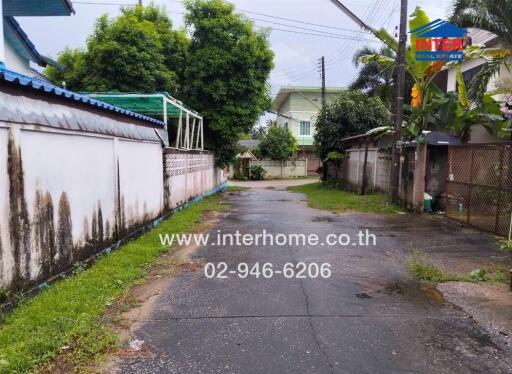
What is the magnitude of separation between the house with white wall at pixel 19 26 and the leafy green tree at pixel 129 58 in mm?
6884

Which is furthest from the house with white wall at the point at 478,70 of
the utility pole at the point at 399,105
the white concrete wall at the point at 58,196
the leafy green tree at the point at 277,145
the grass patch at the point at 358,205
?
the leafy green tree at the point at 277,145

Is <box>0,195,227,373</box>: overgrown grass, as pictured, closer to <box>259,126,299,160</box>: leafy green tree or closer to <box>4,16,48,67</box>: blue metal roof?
<box>4,16,48,67</box>: blue metal roof

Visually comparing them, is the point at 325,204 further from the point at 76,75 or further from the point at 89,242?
the point at 76,75

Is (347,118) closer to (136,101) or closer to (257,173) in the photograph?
(136,101)

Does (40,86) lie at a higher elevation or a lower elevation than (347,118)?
lower

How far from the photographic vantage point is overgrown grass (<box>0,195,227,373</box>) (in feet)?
11.3

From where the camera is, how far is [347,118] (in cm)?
2134

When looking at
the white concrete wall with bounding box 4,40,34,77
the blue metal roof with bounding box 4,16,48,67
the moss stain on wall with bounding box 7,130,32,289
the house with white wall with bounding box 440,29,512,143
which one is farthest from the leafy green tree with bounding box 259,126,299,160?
the moss stain on wall with bounding box 7,130,32,289

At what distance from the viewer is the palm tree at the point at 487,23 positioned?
10133 millimetres

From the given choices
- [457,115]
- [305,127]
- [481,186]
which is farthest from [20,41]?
[305,127]

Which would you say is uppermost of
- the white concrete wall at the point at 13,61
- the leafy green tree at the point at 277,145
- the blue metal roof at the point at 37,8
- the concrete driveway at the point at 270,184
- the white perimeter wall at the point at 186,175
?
the blue metal roof at the point at 37,8

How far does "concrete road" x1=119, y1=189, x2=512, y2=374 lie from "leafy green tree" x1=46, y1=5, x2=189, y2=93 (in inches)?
489

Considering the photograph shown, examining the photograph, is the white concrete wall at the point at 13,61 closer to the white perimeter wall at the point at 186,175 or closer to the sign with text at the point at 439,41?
the white perimeter wall at the point at 186,175

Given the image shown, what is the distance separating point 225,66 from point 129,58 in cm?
392
